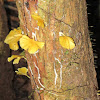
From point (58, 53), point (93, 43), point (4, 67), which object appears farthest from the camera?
point (93, 43)

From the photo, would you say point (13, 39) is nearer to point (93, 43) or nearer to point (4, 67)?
point (4, 67)

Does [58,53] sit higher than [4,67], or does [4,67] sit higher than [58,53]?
[58,53]

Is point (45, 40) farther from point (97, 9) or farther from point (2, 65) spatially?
point (97, 9)

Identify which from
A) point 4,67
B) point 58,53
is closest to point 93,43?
point 4,67

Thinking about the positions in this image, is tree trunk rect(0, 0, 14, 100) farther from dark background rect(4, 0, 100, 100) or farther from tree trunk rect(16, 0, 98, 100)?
tree trunk rect(16, 0, 98, 100)

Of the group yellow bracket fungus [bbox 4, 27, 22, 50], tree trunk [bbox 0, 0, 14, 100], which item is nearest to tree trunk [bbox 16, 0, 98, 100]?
yellow bracket fungus [bbox 4, 27, 22, 50]
